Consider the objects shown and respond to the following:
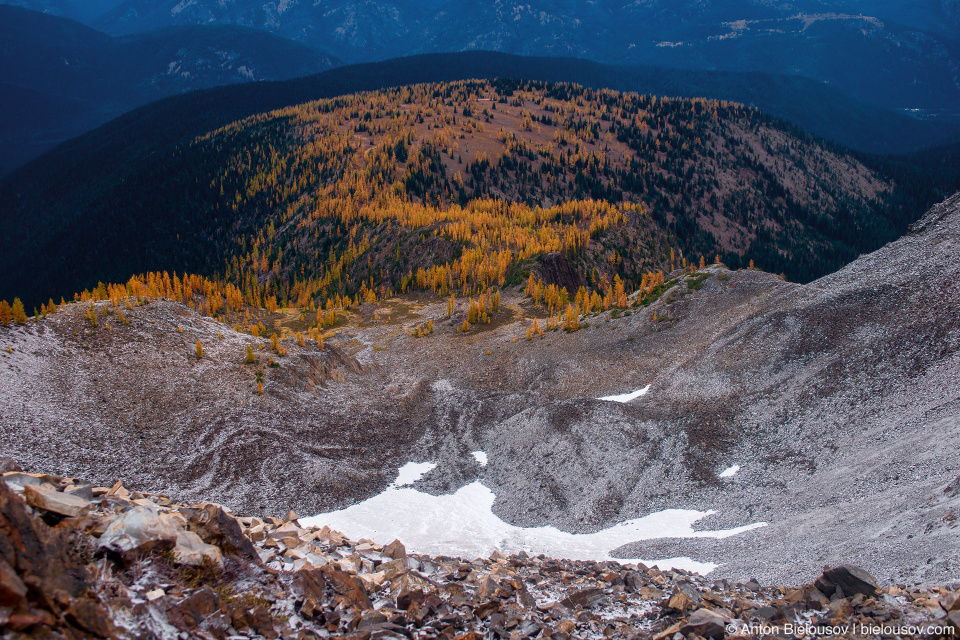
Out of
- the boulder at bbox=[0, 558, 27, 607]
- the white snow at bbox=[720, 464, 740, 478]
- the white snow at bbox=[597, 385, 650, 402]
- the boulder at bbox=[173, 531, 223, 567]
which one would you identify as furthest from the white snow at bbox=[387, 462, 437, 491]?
A: the boulder at bbox=[0, 558, 27, 607]

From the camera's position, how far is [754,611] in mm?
17375

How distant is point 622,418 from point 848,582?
2842cm

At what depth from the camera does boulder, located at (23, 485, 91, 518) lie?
1447cm

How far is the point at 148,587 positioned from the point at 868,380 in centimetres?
4524

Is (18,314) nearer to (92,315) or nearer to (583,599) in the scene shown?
(92,315)

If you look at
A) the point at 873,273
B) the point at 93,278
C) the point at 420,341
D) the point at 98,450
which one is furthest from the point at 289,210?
the point at 873,273

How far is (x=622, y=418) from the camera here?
46.2 meters

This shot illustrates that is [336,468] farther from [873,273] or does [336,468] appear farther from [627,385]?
[873,273]

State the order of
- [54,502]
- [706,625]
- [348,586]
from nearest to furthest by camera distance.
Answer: [54,502]
[706,625]
[348,586]

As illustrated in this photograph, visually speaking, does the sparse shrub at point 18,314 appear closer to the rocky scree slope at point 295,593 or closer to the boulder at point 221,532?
the rocky scree slope at point 295,593

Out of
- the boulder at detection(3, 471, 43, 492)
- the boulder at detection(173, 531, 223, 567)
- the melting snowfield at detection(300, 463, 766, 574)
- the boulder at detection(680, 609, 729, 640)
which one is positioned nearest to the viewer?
the boulder at detection(173, 531, 223, 567)

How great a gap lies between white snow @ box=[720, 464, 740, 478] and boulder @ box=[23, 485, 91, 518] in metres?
36.9

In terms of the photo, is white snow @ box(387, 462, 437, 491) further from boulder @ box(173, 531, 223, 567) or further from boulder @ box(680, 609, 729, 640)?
boulder @ box(680, 609, 729, 640)

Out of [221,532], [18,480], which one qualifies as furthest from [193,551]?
[18,480]
